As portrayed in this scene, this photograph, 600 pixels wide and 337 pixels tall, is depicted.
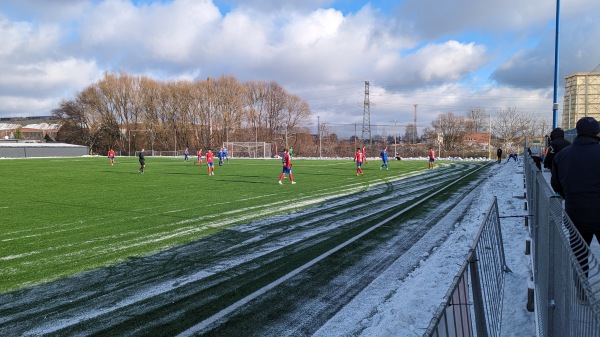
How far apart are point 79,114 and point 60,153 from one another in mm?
16841

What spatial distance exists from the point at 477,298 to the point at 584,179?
2.33 m

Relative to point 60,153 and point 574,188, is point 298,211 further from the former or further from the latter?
point 60,153

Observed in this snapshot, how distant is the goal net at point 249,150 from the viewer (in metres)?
68.4

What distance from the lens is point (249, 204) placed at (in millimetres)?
12977

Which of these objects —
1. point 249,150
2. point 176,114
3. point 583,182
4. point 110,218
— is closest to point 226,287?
point 583,182

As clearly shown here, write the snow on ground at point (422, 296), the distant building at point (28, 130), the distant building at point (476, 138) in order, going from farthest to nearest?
the distant building at point (28, 130) → the distant building at point (476, 138) → the snow on ground at point (422, 296)

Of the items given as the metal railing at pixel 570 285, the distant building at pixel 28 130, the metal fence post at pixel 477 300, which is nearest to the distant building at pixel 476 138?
the metal railing at pixel 570 285

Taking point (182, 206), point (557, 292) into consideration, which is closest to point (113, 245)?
point (182, 206)

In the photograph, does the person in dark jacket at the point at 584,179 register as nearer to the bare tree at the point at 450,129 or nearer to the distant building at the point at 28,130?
the bare tree at the point at 450,129

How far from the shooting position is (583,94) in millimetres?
25812

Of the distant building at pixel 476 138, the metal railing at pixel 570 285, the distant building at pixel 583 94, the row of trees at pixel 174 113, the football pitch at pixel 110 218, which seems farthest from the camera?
the row of trees at pixel 174 113

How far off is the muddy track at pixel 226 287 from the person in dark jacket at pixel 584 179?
270 cm

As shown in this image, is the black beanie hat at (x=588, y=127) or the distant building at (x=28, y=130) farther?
the distant building at (x=28, y=130)

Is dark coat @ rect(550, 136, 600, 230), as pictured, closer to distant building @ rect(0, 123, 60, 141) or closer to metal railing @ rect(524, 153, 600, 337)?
metal railing @ rect(524, 153, 600, 337)
